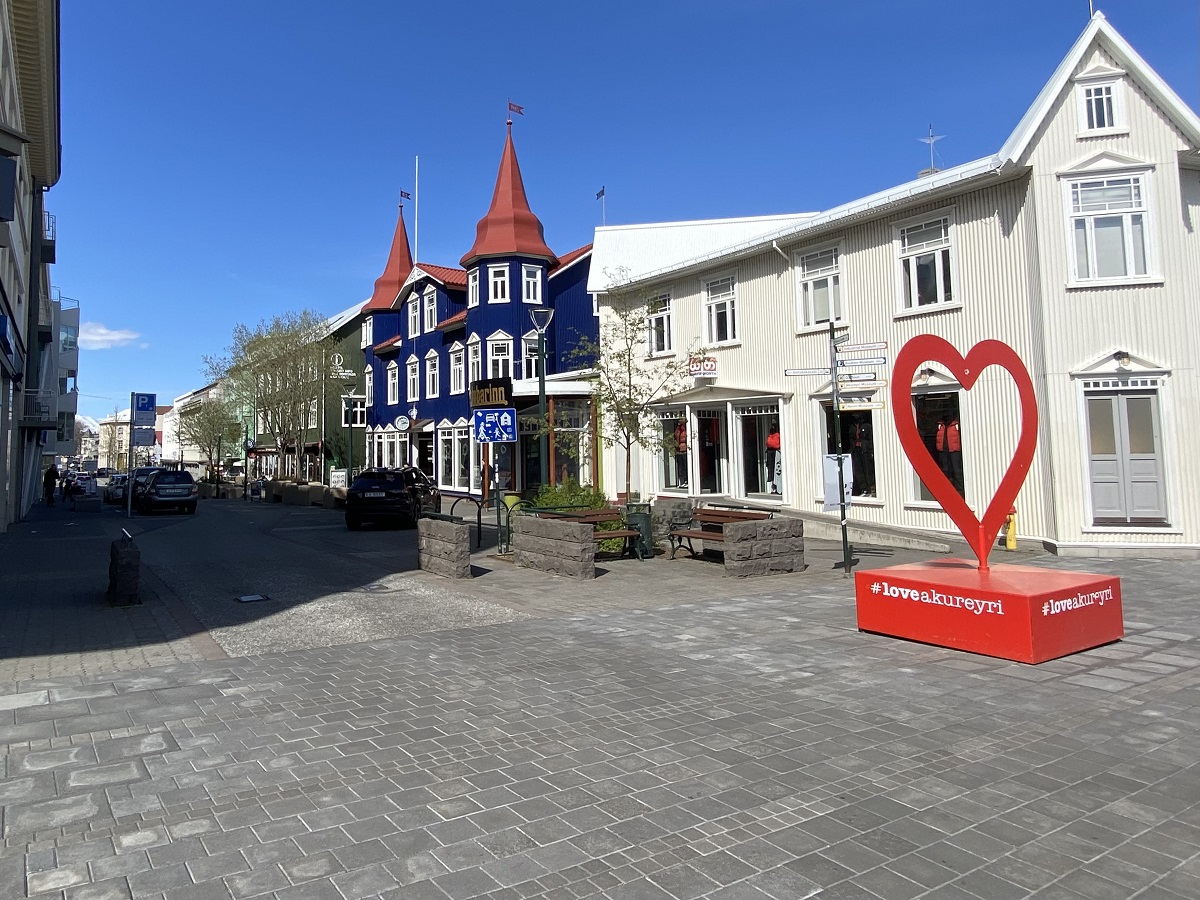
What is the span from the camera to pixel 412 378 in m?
40.9

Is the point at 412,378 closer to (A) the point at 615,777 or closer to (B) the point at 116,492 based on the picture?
(B) the point at 116,492

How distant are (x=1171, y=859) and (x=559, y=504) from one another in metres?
12.0

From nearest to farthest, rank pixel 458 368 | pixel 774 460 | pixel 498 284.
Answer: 1. pixel 774 460
2. pixel 498 284
3. pixel 458 368

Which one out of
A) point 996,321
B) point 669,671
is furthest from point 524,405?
point 669,671

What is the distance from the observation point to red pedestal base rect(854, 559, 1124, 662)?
6.82 m

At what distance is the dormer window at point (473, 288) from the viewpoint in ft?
111

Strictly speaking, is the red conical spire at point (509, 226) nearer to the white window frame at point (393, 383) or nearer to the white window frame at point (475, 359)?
the white window frame at point (475, 359)

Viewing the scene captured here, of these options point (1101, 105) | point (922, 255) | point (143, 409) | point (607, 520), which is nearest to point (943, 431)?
point (922, 255)

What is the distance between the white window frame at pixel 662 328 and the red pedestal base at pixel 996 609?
1507cm

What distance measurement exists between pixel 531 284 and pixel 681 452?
46.3ft

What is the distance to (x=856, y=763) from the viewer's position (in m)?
4.64

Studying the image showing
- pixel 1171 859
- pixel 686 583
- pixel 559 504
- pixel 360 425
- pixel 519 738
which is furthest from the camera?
pixel 360 425

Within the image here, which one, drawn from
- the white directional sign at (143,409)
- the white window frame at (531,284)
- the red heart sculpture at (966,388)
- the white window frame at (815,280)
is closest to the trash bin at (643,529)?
the white window frame at (815,280)

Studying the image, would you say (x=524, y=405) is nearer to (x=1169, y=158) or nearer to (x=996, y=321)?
(x=996, y=321)
